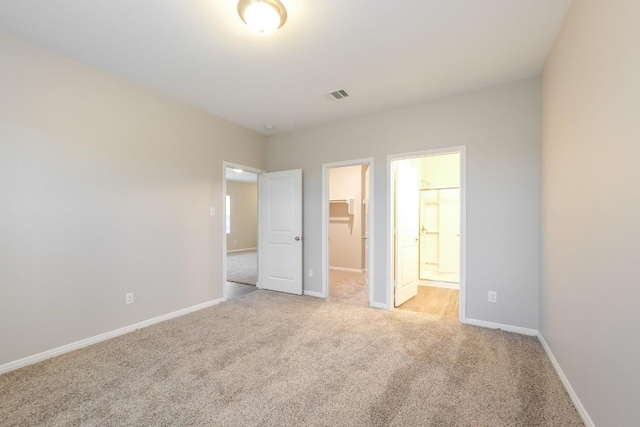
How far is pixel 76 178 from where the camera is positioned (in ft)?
8.34

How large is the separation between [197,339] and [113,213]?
1525 mm

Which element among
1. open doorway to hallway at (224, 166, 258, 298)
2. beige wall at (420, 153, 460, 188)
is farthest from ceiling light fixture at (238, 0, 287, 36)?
open doorway to hallway at (224, 166, 258, 298)

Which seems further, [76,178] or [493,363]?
[76,178]

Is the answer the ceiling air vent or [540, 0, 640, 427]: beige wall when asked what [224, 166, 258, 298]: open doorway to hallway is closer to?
the ceiling air vent

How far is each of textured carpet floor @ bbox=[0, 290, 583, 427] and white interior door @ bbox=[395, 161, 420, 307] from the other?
33.8 inches

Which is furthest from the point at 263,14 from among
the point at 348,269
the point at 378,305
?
the point at 348,269

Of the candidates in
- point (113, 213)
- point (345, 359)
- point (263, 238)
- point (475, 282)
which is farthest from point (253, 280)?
point (475, 282)

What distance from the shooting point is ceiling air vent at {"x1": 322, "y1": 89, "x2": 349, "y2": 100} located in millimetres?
3146

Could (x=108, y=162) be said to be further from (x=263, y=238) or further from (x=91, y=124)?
(x=263, y=238)

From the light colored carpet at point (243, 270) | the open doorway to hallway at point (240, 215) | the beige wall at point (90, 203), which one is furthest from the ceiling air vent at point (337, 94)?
the open doorway to hallway at point (240, 215)

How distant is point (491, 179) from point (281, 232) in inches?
117

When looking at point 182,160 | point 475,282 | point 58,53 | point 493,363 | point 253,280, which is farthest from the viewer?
point 253,280

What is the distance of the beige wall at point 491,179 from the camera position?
2.83m

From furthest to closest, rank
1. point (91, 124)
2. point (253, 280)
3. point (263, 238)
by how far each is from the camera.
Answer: point (253, 280)
point (263, 238)
point (91, 124)
